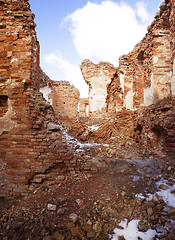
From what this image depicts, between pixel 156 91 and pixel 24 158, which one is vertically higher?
pixel 156 91

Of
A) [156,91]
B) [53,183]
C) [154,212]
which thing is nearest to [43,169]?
[53,183]

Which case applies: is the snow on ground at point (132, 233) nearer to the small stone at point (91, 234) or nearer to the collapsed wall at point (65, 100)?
the small stone at point (91, 234)

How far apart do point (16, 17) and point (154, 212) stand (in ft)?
15.7

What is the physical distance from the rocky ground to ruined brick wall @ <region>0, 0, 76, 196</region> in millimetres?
355

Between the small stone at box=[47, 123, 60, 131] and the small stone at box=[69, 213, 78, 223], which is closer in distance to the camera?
the small stone at box=[69, 213, 78, 223]

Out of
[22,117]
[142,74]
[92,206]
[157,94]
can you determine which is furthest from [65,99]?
[92,206]

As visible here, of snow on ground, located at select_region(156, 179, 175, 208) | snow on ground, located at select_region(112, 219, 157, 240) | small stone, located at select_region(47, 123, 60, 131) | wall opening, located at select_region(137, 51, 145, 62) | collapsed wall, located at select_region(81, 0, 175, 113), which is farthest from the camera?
wall opening, located at select_region(137, 51, 145, 62)

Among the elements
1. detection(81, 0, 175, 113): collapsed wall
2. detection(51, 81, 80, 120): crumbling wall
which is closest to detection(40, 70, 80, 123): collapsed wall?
detection(51, 81, 80, 120): crumbling wall

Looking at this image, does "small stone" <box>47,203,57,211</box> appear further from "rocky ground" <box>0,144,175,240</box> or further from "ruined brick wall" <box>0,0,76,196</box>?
"ruined brick wall" <box>0,0,76,196</box>

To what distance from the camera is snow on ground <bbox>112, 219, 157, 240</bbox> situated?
1.62 meters

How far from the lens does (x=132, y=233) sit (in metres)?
1.67

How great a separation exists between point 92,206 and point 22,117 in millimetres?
2248

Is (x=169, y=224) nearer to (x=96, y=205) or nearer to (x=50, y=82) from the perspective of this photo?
(x=96, y=205)

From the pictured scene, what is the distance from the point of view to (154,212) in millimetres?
1906
